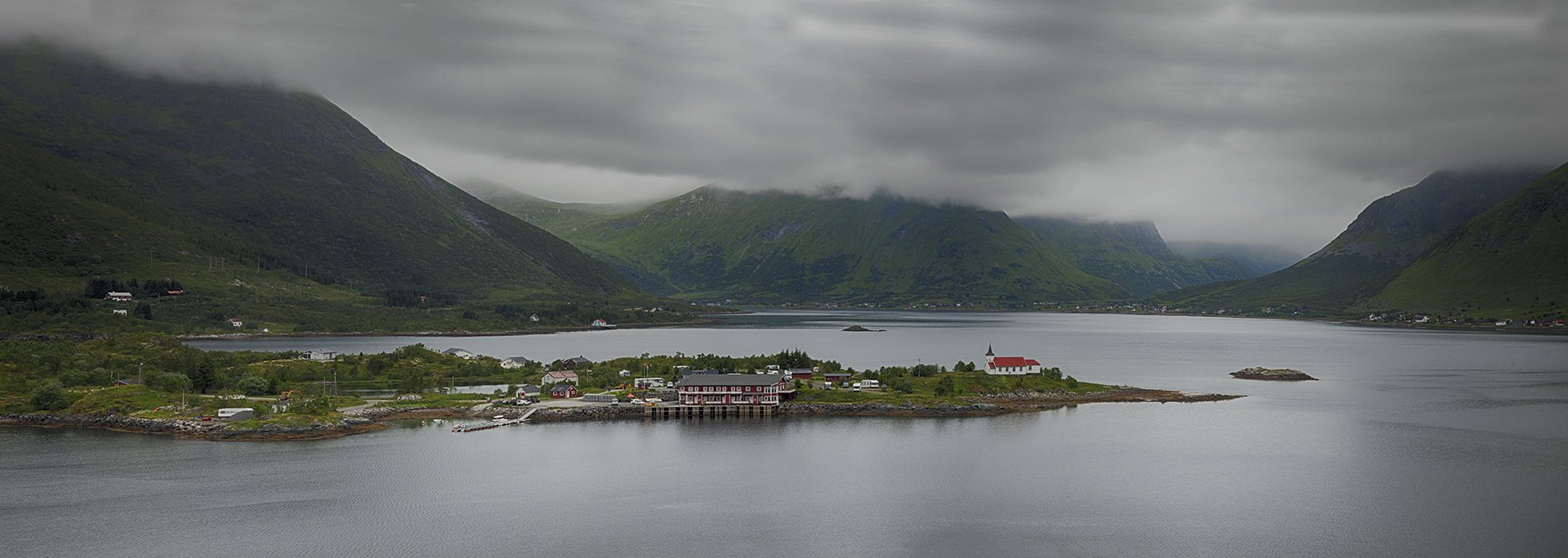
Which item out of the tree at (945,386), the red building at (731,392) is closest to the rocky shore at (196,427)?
the red building at (731,392)

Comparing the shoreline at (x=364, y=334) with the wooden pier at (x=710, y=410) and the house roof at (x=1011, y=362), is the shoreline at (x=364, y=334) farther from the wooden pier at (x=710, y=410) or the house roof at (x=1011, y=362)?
the house roof at (x=1011, y=362)

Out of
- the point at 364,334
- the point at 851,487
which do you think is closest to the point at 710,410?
the point at 851,487

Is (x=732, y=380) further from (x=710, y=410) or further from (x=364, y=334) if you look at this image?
(x=364, y=334)

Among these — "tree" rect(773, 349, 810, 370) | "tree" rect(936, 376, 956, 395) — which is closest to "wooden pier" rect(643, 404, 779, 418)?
"tree" rect(936, 376, 956, 395)

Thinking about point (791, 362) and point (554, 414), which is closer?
point (554, 414)

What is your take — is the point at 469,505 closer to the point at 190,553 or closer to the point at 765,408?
the point at 190,553

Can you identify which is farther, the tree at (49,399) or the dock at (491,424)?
the tree at (49,399)

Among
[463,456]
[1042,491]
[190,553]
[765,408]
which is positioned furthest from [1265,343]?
[190,553]
